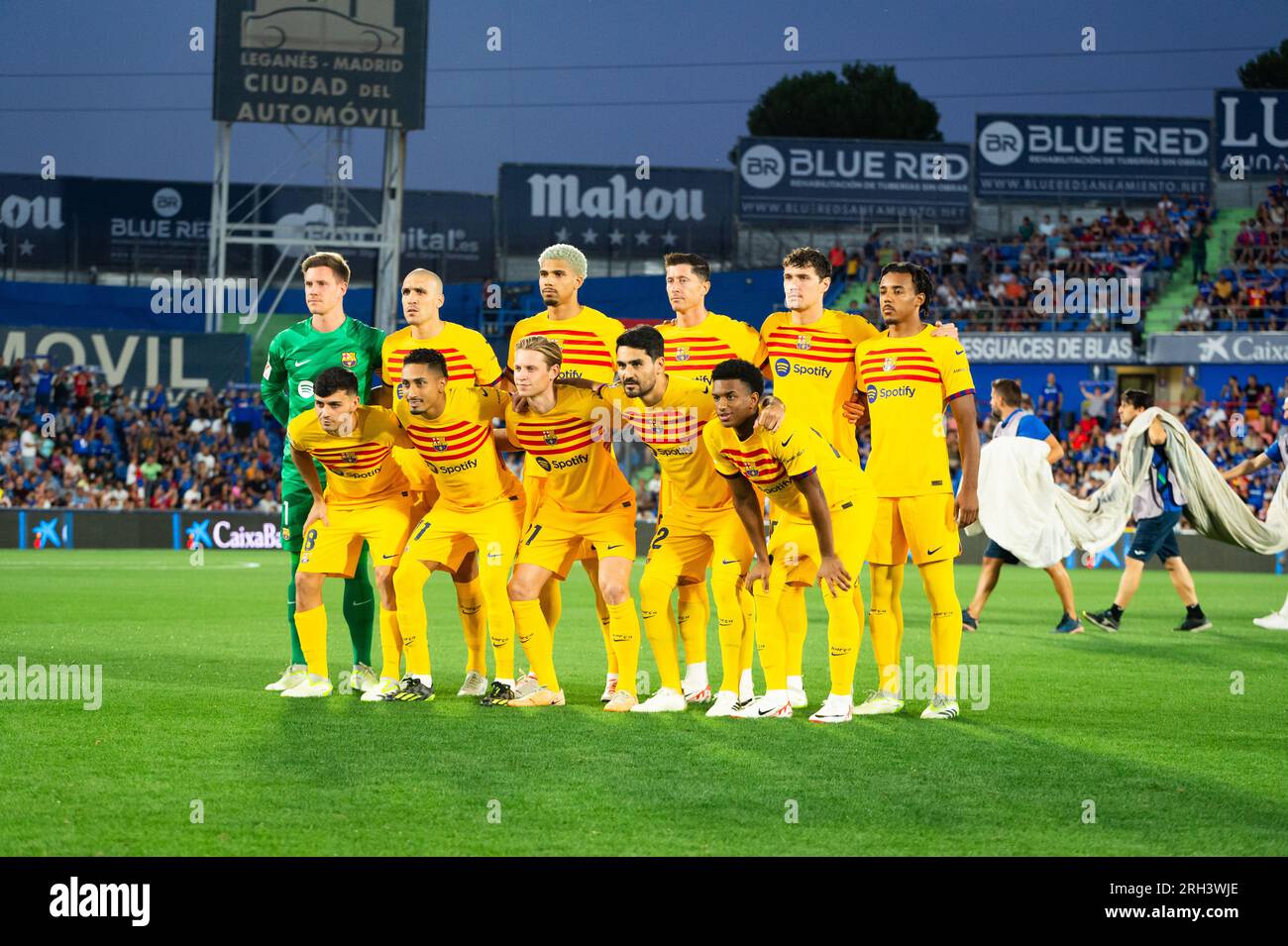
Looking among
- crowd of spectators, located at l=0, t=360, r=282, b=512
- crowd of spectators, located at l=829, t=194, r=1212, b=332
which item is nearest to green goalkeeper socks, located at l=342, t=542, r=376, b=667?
crowd of spectators, located at l=0, t=360, r=282, b=512

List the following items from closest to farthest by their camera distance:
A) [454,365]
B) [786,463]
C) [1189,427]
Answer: [786,463], [454,365], [1189,427]

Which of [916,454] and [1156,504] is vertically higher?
[916,454]

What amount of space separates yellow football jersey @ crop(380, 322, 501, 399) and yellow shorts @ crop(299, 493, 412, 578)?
718 mm

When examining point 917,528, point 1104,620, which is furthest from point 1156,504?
point 917,528

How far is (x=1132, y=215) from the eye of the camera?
43469mm

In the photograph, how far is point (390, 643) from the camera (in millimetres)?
8844

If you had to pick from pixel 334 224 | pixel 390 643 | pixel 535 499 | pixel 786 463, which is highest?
pixel 334 224

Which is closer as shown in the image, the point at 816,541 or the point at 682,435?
the point at 816,541

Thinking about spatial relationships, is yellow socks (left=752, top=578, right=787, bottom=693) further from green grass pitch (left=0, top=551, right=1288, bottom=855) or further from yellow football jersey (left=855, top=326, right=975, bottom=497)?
yellow football jersey (left=855, top=326, right=975, bottom=497)

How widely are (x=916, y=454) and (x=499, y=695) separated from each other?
2.62 m

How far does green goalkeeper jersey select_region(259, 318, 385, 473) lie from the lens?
29.6 feet

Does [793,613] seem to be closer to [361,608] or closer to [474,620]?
[474,620]

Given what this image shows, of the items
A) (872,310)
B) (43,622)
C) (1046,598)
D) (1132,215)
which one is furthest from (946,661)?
(1132,215)
